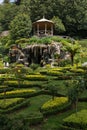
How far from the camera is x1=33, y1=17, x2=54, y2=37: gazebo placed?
5758 centimetres

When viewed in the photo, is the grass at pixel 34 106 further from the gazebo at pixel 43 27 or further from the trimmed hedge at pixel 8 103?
the gazebo at pixel 43 27

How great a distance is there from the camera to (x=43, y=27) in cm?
6009

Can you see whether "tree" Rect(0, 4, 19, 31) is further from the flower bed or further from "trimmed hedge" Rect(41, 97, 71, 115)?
the flower bed

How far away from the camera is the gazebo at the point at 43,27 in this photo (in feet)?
189

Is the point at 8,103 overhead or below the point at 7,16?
below

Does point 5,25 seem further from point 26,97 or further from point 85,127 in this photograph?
point 85,127

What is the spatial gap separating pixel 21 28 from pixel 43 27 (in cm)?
400

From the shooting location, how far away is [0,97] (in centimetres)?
2309

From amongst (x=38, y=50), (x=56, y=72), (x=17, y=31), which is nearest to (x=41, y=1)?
(x=17, y=31)

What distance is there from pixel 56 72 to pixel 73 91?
16971mm

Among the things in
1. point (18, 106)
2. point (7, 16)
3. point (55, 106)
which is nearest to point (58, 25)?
point (7, 16)

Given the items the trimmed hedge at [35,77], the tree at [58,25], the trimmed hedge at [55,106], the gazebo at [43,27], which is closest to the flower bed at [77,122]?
the trimmed hedge at [55,106]

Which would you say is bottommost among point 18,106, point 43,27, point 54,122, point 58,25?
point 54,122

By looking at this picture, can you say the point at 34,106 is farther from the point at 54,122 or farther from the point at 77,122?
the point at 77,122
